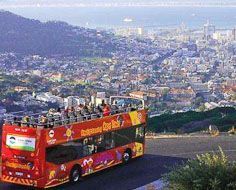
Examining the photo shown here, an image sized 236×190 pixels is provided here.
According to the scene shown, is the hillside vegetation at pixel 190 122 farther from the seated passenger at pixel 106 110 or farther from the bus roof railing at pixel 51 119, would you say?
the bus roof railing at pixel 51 119

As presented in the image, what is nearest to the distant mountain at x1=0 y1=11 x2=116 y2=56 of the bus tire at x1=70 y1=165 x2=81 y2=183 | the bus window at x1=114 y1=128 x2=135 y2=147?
the bus window at x1=114 y1=128 x2=135 y2=147

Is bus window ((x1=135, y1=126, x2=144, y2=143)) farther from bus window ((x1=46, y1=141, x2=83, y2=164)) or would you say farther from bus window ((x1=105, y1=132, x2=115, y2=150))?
bus window ((x1=46, y1=141, x2=83, y2=164))

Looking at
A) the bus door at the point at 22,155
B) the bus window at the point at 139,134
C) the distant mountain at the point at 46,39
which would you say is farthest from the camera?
the distant mountain at the point at 46,39

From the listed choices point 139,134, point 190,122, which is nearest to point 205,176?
point 139,134

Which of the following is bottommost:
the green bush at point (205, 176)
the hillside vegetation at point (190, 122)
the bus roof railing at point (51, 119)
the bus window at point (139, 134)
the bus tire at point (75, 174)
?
the hillside vegetation at point (190, 122)

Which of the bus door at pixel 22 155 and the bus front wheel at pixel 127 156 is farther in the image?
the bus front wheel at pixel 127 156

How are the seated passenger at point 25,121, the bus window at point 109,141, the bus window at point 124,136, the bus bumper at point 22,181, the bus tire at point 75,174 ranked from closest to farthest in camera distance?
the bus bumper at point 22,181
the seated passenger at point 25,121
the bus tire at point 75,174
the bus window at point 109,141
the bus window at point 124,136

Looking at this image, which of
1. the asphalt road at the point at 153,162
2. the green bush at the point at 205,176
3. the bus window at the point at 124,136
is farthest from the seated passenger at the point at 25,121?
the green bush at the point at 205,176
